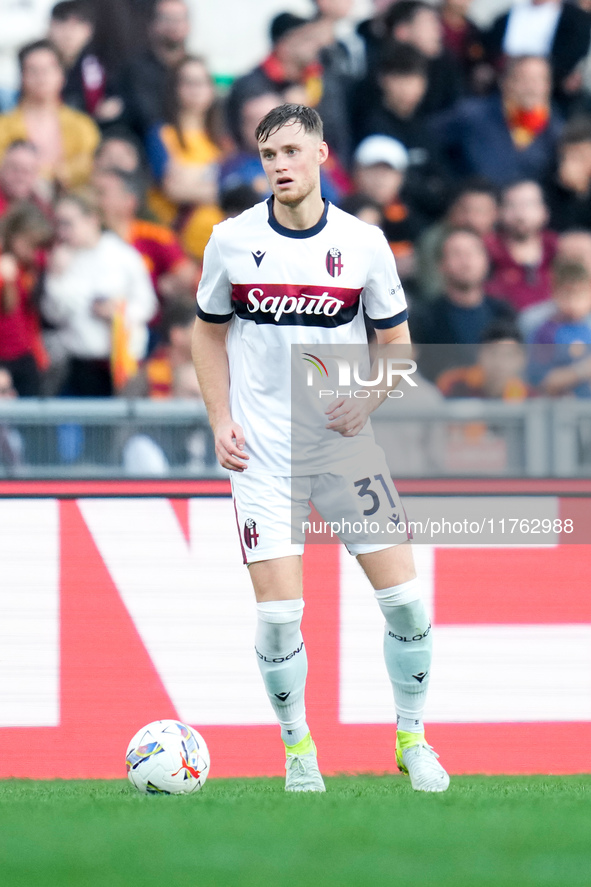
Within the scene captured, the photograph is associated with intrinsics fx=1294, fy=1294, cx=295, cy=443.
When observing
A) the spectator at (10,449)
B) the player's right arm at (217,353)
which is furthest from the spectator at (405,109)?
the player's right arm at (217,353)

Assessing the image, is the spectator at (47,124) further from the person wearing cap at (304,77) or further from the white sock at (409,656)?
the white sock at (409,656)

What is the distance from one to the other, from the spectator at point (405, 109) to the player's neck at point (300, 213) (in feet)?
12.8

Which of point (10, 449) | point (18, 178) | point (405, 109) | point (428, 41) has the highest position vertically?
point (428, 41)

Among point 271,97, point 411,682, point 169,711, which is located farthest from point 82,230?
point 411,682

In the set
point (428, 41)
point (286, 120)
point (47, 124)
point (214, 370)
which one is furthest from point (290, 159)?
point (428, 41)

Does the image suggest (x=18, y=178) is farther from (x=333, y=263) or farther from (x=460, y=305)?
(x=333, y=263)

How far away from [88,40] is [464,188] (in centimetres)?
245

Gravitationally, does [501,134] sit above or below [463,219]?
above

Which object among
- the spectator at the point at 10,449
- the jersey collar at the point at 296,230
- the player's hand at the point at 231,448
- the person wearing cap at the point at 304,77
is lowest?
the spectator at the point at 10,449

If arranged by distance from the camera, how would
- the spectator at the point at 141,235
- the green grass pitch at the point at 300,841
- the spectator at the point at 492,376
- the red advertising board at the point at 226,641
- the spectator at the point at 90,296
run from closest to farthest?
1. the green grass pitch at the point at 300,841
2. the red advertising board at the point at 226,641
3. the spectator at the point at 492,376
4. the spectator at the point at 90,296
5. the spectator at the point at 141,235

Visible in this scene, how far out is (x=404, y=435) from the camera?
541 cm

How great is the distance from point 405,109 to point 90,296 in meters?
2.50

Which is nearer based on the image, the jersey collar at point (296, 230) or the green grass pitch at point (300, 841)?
the green grass pitch at point (300, 841)

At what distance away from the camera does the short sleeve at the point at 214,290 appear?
404 cm
